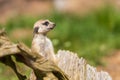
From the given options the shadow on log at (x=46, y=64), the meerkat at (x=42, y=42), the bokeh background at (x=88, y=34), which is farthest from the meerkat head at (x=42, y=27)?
the bokeh background at (x=88, y=34)

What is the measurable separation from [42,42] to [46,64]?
25cm

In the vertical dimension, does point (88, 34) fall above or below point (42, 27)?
above

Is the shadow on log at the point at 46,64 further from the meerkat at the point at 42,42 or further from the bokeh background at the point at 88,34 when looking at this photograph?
the bokeh background at the point at 88,34

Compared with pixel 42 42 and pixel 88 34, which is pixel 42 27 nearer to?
pixel 42 42

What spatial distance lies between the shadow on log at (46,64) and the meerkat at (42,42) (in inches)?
3.5

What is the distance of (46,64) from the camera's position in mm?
3387

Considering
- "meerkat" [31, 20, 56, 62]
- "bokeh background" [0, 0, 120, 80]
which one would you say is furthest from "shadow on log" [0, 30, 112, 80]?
"bokeh background" [0, 0, 120, 80]

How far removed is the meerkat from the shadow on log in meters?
0.09

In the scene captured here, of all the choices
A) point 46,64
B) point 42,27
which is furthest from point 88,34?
point 46,64

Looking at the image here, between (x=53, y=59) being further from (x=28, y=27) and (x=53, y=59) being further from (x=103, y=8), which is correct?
(x=28, y=27)

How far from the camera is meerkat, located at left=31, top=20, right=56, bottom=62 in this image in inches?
140

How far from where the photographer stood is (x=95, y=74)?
3.70 metres

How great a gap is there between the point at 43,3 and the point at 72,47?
7.92 meters

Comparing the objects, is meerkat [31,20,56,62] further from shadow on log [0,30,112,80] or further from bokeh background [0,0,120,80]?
bokeh background [0,0,120,80]
